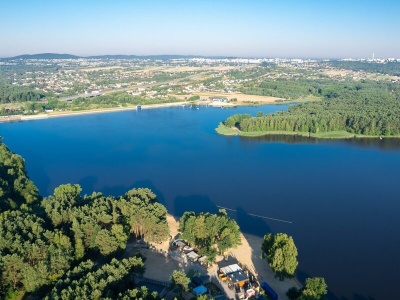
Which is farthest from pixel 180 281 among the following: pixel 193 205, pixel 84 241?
pixel 193 205

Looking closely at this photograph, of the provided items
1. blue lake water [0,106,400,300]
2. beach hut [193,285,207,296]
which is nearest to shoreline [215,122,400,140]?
blue lake water [0,106,400,300]

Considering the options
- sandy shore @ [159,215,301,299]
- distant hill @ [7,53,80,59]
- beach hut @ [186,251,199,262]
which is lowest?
sandy shore @ [159,215,301,299]

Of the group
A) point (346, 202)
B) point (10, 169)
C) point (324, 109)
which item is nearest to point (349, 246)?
point (346, 202)

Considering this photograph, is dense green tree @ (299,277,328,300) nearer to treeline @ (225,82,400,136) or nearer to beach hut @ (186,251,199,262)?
beach hut @ (186,251,199,262)

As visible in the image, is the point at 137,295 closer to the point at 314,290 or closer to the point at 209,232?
the point at 209,232

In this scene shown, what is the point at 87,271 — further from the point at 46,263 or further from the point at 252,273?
the point at 252,273

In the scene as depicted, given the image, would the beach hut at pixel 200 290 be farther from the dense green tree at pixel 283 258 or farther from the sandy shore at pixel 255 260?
the dense green tree at pixel 283 258

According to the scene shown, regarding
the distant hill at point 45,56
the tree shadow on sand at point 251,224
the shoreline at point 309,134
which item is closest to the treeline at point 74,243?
the tree shadow on sand at point 251,224
